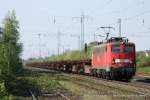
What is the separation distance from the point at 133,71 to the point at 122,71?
0.87 m

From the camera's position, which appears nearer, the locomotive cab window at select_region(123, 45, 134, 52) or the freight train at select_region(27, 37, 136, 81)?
the freight train at select_region(27, 37, 136, 81)

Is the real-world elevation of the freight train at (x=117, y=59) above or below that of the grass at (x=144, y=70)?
above

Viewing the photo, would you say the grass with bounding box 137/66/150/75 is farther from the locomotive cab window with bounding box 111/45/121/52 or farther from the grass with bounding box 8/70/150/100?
the grass with bounding box 8/70/150/100

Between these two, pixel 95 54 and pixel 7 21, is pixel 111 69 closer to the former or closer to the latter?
pixel 95 54

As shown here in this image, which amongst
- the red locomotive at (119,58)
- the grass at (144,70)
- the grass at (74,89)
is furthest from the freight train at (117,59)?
the grass at (144,70)

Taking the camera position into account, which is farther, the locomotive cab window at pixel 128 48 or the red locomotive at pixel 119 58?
the locomotive cab window at pixel 128 48

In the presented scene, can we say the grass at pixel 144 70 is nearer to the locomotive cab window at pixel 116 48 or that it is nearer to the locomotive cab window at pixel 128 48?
the locomotive cab window at pixel 128 48

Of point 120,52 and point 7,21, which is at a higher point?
point 7,21

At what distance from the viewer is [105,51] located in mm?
41500

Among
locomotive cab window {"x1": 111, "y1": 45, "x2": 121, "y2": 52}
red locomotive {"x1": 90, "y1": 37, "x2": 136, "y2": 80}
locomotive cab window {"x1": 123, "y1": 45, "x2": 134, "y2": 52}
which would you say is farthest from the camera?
locomotive cab window {"x1": 111, "y1": 45, "x2": 121, "y2": 52}

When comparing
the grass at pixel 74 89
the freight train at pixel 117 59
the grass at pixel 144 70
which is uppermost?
the freight train at pixel 117 59

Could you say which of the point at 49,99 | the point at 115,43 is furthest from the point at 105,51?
the point at 49,99

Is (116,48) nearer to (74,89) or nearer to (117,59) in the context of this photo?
(117,59)

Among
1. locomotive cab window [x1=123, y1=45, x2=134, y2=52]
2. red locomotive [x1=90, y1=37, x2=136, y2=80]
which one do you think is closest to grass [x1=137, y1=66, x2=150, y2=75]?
red locomotive [x1=90, y1=37, x2=136, y2=80]
